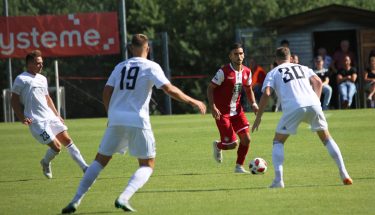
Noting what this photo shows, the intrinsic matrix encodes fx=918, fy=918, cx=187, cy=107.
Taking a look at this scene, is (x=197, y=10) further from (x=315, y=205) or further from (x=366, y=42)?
(x=315, y=205)

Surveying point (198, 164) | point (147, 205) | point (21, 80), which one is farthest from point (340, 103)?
point (147, 205)

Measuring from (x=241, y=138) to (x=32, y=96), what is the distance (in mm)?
3314

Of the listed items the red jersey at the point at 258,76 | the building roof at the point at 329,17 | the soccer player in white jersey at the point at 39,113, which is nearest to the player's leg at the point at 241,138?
the soccer player in white jersey at the point at 39,113

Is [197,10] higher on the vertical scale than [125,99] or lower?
higher

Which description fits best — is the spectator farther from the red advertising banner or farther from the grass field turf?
the red advertising banner

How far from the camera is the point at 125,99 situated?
9.98 meters

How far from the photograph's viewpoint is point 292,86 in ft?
38.7

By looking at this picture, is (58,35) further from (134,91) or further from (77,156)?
(134,91)

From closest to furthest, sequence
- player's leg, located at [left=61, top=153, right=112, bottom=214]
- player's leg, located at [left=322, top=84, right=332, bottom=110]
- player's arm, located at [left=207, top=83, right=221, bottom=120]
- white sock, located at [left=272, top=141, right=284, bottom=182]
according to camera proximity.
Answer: player's leg, located at [left=61, top=153, right=112, bottom=214]
white sock, located at [left=272, top=141, right=284, bottom=182]
player's arm, located at [left=207, top=83, right=221, bottom=120]
player's leg, located at [left=322, top=84, right=332, bottom=110]

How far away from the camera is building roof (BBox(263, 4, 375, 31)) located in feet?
105

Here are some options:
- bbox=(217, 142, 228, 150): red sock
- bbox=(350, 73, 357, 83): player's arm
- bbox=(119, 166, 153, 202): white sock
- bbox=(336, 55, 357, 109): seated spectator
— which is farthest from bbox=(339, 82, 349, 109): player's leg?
bbox=(119, 166, 153, 202): white sock

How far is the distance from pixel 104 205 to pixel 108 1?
38.5 m

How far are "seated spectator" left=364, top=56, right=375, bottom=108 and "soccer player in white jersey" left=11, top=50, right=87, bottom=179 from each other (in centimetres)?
1651

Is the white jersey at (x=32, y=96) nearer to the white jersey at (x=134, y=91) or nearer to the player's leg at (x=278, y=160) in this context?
the player's leg at (x=278, y=160)
